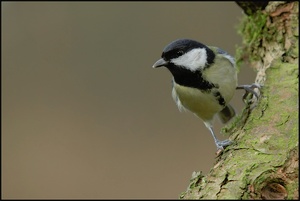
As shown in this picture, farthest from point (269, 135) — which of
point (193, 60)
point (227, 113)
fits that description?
point (227, 113)

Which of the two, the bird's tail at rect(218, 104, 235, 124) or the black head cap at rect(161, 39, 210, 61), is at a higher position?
the black head cap at rect(161, 39, 210, 61)

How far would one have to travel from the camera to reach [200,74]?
7.75 ft

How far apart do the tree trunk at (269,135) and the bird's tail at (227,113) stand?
25cm

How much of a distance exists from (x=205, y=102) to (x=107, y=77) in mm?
2888

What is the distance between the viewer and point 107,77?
5215 millimetres

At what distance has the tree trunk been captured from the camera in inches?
65.7

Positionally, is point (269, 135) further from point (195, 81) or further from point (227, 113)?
point (227, 113)

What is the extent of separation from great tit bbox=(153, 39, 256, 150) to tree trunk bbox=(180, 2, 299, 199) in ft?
0.57

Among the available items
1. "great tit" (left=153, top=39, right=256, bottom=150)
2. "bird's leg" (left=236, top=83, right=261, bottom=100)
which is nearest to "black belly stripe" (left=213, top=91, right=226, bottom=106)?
"great tit" (left=153, top=39, right=256, bottom=150)

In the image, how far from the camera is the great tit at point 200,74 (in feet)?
7.63

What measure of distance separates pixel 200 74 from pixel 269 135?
57cm

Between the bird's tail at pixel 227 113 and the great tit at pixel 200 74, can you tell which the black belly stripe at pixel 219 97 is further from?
the bird's tail at pixel 227 113

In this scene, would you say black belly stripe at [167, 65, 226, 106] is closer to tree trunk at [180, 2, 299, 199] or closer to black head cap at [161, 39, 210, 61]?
black head cap at [161, 39, 210, 61]

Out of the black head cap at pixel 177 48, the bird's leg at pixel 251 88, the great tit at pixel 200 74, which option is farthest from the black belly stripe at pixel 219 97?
the black head cap at pixel 177 48
